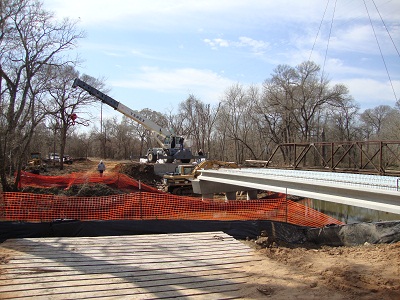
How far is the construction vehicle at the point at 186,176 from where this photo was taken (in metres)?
22.4

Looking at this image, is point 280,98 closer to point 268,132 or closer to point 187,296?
point 268,132

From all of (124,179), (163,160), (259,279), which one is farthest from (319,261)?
(163,160)

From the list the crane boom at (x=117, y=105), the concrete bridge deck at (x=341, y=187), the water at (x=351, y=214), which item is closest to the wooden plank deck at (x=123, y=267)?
the concrete bridge deck at (x=341, y=187)

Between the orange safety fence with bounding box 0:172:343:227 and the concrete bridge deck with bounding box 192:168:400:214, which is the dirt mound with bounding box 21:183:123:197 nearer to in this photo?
the orange safety fence with bounding box 0:172:343:227

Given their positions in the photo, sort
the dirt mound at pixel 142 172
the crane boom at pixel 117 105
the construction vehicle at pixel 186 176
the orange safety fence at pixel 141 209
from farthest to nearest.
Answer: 1. the dirt mound at pixel 142 172
2. the crane boom at pixel 117 105
3. the construction vehicle at pixel 186 176
4. the orange safety fence at pixel 141 209

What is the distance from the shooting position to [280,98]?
159 feet

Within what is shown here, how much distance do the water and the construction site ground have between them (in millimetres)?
11805

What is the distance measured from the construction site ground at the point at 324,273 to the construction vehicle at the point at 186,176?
14.1m

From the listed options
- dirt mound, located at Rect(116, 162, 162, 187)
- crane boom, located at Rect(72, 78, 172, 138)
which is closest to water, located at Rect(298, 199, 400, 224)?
dirt mound, located at Rect(116, 162, 162, 187)

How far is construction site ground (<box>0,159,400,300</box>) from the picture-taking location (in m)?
5.24

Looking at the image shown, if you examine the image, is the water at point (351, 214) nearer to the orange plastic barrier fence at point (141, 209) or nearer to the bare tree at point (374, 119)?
the orange plastic barrier fence at point (141, 209)

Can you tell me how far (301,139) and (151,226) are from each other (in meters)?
45.0

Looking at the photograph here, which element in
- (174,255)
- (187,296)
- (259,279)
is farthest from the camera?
(174,255)

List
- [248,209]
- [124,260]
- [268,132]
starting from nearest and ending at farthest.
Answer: [124,260] < [248,209] < [268,132]
